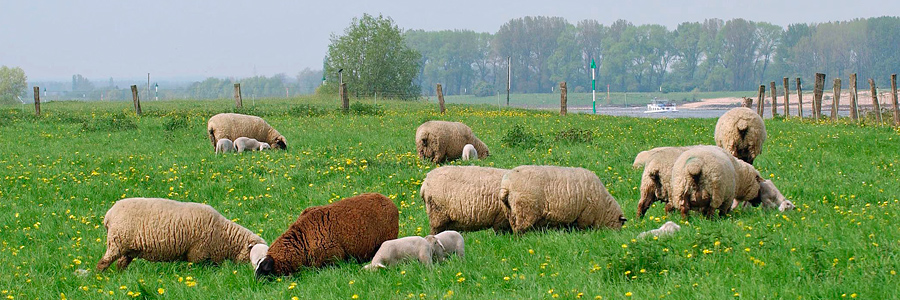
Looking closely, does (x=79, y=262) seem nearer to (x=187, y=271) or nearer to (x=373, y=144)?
(x=187, y=271)

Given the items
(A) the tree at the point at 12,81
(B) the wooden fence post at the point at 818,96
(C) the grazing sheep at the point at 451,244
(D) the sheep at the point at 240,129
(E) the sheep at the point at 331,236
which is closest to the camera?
(E) the sheep at the point at 331,236

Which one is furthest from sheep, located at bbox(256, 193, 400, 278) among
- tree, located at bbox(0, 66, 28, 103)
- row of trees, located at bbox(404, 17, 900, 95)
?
tree, located at bbox(0, 66, 28, 103)

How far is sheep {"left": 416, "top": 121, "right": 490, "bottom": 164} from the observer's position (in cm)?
1789

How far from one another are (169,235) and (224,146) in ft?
37.5

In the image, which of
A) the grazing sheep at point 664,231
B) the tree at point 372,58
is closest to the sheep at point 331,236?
the grazing sheep at point 664,231

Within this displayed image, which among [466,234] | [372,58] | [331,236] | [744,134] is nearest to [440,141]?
[744,134]

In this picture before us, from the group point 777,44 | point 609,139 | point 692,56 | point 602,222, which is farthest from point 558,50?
point 602,222

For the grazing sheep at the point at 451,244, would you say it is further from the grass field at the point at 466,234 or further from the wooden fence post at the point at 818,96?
the wooden fence post at the point at 818,96

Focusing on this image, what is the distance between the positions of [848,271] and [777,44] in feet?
459

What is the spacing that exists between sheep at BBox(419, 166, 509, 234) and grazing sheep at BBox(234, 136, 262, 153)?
36.6 ft

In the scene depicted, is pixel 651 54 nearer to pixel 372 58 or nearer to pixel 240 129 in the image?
pixel 372 58

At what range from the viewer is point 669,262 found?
7281mm

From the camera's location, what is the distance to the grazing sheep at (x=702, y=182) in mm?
9805

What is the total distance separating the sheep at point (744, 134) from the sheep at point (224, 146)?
11.7m
